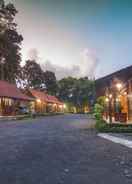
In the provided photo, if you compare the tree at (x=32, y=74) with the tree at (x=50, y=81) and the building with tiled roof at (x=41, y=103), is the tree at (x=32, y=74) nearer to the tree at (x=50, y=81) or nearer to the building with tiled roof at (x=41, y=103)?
the tree at (x=50, y=81)

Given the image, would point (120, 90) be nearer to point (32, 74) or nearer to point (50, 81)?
point (32, 74)

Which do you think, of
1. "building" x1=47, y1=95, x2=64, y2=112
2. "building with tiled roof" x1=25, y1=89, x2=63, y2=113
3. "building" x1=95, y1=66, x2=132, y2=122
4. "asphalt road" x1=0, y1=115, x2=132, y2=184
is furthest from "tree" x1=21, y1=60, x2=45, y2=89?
"asphalt road" x1=0, y1=115, x2=132, y2=184

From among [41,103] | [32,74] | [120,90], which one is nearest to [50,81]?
[32,74]

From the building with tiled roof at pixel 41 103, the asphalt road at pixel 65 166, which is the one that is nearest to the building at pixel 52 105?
the building with tiled roof at pixel 41 103

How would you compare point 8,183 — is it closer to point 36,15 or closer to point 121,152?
point 121,152

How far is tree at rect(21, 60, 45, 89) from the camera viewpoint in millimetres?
81375

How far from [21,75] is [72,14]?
2383 inches

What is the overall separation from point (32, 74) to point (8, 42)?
23717 millimetres

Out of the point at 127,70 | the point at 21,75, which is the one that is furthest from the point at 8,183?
the point at 21,75

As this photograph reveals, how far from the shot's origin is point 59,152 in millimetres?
9164

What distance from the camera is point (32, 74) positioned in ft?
269

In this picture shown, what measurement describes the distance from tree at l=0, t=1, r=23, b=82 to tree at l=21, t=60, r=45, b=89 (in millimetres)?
16644

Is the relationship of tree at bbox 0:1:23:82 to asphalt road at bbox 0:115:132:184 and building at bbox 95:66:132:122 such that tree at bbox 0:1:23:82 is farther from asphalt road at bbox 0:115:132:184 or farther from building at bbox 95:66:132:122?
asphalt road at bbox 0:115:132:184

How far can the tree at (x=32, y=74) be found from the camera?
81375mm
